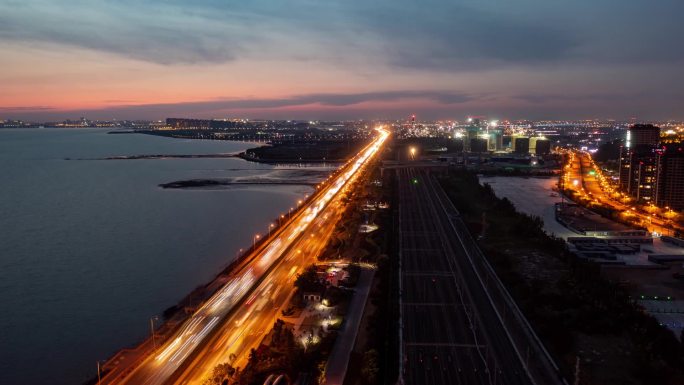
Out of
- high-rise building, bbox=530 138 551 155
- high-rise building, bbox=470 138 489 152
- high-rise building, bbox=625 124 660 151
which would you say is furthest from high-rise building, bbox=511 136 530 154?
high-rise building, bbox=625 124 660 151

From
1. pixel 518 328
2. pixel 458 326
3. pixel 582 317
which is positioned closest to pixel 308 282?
pixel 458 326

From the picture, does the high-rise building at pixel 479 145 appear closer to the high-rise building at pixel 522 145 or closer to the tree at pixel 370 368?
Result: the high-rise building at pixel 522 145

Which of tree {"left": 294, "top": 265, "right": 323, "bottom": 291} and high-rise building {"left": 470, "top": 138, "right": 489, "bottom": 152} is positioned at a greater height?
high-rise building {"left": 470, "top": 138, "right": 489, "bottom": 152}

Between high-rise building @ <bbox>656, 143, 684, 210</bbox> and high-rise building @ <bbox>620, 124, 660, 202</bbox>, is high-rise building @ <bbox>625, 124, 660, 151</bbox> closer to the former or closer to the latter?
high-rise building @ <bbox>620, 124, 660, 202</bbox>

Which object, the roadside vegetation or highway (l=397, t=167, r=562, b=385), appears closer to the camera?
highway (l=397, t=167, r=562, b=385)

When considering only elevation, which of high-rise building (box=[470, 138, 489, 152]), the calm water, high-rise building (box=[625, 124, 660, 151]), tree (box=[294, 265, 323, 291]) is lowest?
the calm water

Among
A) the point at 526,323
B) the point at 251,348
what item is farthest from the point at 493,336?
the point at 251,348

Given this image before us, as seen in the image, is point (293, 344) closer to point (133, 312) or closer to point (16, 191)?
point (133, 312)
